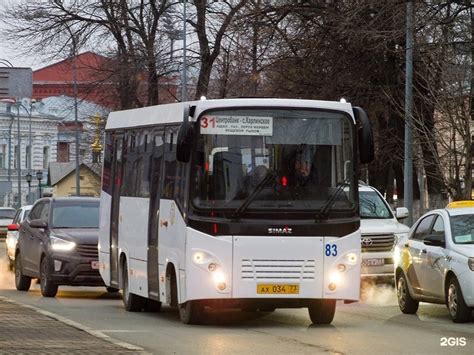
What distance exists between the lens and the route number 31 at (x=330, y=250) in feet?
55.1

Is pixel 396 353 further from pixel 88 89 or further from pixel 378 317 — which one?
pixel 88 89

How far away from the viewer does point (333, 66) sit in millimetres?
38312

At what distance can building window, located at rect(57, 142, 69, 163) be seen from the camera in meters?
121

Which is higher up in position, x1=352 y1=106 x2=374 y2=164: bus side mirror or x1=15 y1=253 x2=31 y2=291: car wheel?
x1=352 y1=106 x2=374 y2=164: bus side mirror

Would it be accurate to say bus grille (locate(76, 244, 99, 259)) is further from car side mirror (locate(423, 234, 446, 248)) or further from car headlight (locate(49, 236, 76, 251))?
car side mirror (locate(423, 234, 446, 248))

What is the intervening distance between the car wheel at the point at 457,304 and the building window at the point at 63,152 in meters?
104

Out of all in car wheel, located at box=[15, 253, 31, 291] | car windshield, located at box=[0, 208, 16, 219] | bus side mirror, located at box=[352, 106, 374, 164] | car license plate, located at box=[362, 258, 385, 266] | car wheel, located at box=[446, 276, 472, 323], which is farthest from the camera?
car windshield, located at box=[0, 208, 16, 219]

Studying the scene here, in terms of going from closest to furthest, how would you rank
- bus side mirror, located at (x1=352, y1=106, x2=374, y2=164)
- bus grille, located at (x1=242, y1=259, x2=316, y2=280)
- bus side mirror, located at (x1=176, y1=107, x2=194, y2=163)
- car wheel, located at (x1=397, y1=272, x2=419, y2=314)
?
bus side mirror, located at (x1=176, y1=107, x2=194, y2=163), bus grille, located at (x1=242, y1=259, x2=316, y2=280), bus side mirror, located at (x1=352, y1=106, x2=374, y2=164), car wheel, located at (x1=397, y1=272, x2=419, y2=314)

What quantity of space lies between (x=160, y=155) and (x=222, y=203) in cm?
200

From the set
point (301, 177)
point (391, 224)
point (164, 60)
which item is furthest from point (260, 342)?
point (164, 60)

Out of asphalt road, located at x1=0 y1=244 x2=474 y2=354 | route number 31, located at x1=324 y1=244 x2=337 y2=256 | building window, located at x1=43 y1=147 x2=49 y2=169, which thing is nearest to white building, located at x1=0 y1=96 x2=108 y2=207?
building window, located at x1=43 y1=147 x2=49 y2=169

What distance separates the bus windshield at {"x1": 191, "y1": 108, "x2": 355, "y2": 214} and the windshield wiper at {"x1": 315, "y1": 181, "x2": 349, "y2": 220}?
0.01 metres

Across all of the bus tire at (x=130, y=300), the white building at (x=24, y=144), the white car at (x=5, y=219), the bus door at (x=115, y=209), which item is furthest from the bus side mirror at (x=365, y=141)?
the white building at (x=24, y=144)

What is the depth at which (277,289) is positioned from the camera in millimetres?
16609
